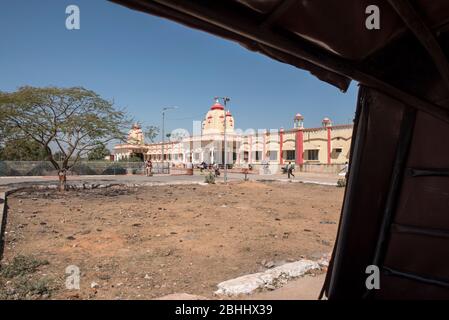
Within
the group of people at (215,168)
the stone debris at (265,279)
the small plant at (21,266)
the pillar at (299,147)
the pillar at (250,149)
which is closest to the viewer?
the stone debris at (265,279)

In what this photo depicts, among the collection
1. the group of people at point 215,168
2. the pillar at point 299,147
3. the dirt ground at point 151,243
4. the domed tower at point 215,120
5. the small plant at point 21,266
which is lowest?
the dirt ground at point 151,243

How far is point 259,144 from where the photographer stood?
5006cm

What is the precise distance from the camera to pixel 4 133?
18766 millimetres

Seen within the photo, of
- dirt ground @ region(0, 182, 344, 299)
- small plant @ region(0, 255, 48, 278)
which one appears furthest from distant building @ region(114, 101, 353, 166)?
small plant @ region(0, 255, 48, 278)

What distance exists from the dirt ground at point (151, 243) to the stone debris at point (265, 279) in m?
0.27

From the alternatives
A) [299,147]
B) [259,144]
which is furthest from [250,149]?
[299,147]

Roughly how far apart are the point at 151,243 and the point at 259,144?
43.3 meters

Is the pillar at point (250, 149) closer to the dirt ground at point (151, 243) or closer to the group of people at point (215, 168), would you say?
the group of people at point (215, 168)

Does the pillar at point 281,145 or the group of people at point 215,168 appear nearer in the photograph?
the group of people at point 215,168

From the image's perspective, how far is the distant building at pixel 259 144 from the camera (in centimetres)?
3834

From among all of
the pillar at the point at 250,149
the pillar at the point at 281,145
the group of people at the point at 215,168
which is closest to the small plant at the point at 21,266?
the group of people at the point at 215,168

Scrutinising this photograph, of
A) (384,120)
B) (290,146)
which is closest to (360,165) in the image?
(384,120)

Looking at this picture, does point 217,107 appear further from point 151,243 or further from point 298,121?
point 151,243

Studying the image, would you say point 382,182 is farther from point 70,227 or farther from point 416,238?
point 70,227
